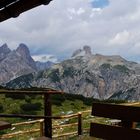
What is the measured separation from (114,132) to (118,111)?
394mm

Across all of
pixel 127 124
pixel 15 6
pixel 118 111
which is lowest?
pixel 127 124

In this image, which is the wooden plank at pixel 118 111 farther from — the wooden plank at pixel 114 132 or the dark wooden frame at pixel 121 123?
the wooden plank at pixel 114 132

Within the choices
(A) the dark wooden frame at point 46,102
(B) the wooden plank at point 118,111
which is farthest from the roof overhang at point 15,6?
(A) the dark wooden frame at point 46,102

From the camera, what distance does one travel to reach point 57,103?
70.0 meters

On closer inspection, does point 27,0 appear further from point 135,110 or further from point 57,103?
point 57,103

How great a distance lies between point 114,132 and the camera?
7.55 m

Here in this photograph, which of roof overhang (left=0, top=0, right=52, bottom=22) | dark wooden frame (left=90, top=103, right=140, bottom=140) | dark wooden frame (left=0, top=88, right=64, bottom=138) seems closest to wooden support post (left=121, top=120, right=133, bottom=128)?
dark wooden frame (left=90, top=103, right=140, bottom=140)

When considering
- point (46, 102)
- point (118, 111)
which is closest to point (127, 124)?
point (118, 111)

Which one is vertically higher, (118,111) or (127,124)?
(118,111)

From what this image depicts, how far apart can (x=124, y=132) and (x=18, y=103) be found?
58591mm

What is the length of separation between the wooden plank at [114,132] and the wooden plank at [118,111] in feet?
0.66

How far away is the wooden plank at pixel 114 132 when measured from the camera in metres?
7.12

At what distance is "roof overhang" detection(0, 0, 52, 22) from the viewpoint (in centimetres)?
552

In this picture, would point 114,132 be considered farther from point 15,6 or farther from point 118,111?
point 15,6
